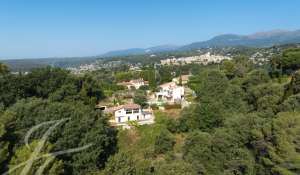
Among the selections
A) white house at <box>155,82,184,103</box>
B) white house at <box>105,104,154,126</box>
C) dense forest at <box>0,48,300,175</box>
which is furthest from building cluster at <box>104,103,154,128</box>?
white house at <box>155,82,184,103</box>

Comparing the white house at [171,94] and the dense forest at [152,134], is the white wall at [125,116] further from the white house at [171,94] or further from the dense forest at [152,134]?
the white house at [171,94]

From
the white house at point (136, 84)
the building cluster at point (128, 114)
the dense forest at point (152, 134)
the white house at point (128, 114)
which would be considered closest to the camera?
the dense forest at point (152, 134)

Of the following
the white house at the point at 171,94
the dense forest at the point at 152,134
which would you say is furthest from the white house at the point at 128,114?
the white house at the point at 171,94

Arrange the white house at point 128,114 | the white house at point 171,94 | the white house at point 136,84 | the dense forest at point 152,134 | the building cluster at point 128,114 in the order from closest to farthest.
Answer: 1. the dense forest at point 152,134
2. the building cluster at point 128,114
3. the white house at point 128,114
4. the white house at point 171,94
5. the white house at point 136,84

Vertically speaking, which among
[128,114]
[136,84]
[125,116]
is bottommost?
[136,84]

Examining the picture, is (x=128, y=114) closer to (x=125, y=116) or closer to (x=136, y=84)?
(x=125, y=116)

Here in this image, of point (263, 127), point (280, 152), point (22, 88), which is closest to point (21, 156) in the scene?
point (280, 152)

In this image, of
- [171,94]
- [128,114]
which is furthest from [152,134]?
[171,94]

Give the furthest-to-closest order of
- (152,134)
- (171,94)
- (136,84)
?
(136,84) → (171,94) → (152,134)
